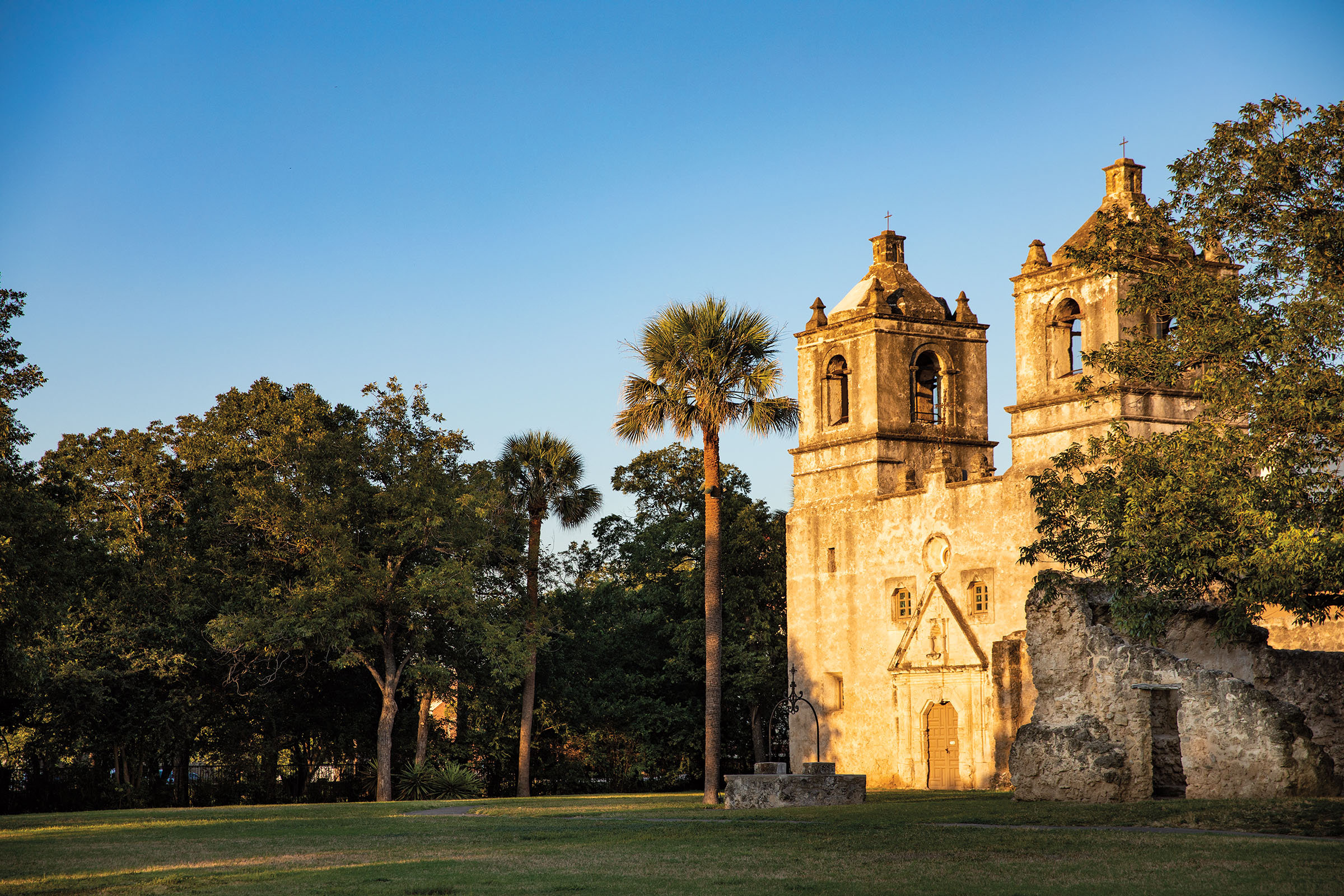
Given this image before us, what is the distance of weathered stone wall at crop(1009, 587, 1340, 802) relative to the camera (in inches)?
830

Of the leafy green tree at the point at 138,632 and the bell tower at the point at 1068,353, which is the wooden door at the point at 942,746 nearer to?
the bell tower at the point at 1068,353

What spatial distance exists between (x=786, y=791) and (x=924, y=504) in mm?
15953

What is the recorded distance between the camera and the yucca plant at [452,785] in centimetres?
3956

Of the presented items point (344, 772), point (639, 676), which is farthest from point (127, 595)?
point (639, 676)

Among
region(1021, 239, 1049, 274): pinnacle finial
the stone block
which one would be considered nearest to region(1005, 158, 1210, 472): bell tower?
region(1021, 239, 1049, 274): pinnacle finial

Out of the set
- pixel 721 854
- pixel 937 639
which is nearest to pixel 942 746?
pixel 937 639

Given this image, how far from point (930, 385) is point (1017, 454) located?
590cm

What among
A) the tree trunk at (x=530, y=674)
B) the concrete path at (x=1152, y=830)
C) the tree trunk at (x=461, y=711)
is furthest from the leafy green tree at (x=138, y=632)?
the concrete path at (x=1152, y=830)

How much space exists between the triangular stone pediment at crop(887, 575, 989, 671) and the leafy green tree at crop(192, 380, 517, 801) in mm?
11033

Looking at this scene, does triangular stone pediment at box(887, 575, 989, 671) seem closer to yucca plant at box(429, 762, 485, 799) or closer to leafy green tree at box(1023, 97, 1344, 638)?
yucca plant at box(429, 762, 485, 799)

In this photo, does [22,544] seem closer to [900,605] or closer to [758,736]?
[900,605]

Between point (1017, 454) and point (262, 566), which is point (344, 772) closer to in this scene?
point (262, 566)

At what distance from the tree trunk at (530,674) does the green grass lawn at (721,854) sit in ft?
59.5

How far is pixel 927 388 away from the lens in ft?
146
